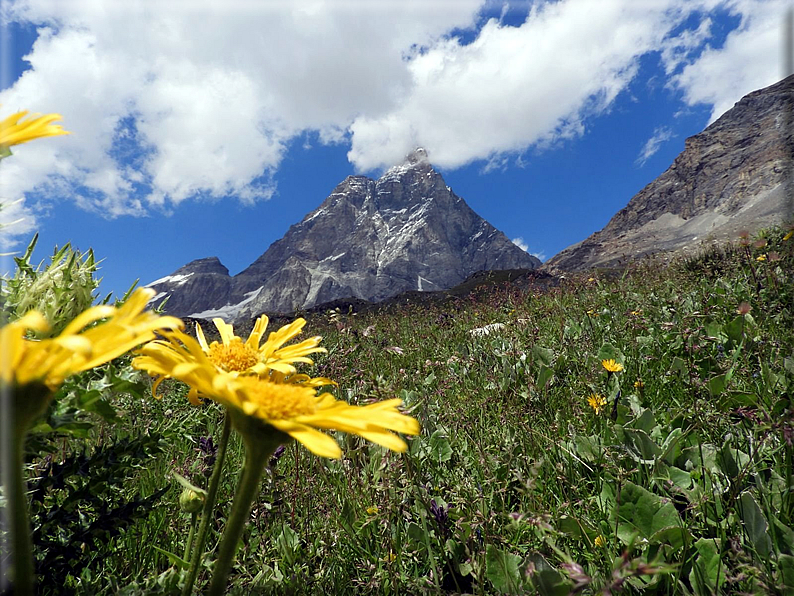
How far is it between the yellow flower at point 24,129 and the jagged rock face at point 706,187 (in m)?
144

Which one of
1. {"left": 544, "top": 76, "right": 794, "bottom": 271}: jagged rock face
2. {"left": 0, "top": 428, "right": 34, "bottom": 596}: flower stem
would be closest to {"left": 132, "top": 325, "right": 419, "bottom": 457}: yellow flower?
{"left": 0, "top": 428, "right": 34, "bottom": 596}: flower stem

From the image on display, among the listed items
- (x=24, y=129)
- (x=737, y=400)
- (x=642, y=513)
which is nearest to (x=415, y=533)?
(x=642, y=513)

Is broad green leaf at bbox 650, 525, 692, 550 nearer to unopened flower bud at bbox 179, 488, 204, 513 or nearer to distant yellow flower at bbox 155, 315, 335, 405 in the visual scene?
distant yellow flower at bbox 155, 315, 335, 405

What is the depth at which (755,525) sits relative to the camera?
1.45m

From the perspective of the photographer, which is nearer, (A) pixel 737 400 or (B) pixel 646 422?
(B) pixel 646 422

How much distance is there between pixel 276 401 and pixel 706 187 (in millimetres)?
207930

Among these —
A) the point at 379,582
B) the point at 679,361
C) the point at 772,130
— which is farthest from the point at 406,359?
the point at 772,130

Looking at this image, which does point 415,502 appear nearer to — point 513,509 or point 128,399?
point 513,509

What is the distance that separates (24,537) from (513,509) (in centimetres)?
180

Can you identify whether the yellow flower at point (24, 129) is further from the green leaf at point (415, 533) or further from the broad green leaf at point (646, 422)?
the broad green leaf at point (646, 422)

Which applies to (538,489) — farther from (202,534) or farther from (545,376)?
(202,534)

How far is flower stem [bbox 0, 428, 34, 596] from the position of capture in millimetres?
574

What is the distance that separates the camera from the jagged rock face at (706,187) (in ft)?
470

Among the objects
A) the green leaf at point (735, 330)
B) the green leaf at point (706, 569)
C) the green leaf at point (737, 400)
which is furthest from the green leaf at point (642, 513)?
the green leaf at point (735, 330)
